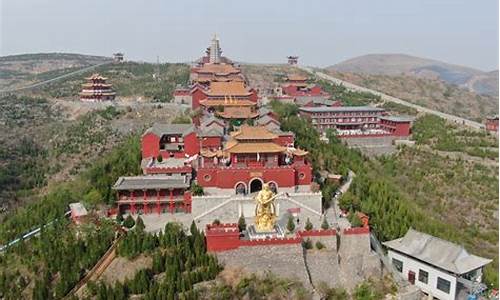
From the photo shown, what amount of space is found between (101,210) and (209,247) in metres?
7.30

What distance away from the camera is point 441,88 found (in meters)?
84.8

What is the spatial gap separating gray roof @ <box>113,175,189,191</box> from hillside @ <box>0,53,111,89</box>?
222ft

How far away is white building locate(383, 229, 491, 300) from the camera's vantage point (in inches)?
930

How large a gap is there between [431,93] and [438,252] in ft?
206

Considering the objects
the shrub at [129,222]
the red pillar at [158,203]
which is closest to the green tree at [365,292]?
the red pillar at [158,203]

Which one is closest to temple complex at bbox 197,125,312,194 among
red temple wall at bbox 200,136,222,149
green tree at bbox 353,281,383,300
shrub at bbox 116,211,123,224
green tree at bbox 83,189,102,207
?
red temple wall at bbox 200,136,222,149

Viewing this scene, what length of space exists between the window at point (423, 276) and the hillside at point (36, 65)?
7995 cm

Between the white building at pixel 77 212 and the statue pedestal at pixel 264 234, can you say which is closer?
the statue pedestal at pixel 264 234

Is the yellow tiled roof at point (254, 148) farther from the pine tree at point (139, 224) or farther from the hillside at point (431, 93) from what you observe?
the hillside at point (431, 93)

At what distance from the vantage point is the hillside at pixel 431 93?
253 feet

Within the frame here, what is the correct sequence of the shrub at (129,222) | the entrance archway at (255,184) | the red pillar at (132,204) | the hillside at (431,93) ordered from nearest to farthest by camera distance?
1. the shrub at (129,222)
2. the red pillar at (132,204)
3. the entrance archway at (255,184)
4. the hillside at (431,93)

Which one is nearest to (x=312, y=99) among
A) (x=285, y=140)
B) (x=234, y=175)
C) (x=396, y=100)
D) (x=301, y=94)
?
(x=301, y=94)

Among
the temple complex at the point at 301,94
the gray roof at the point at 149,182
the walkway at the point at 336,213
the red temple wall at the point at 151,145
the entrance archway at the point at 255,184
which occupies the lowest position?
the walkway at the point at 336,213

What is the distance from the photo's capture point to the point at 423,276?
24.9 m
